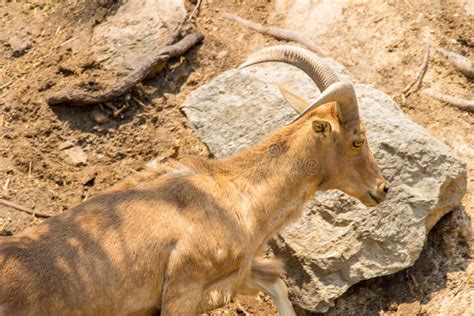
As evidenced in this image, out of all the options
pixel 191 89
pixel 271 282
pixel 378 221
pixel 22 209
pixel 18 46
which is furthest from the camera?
pixel 18 46

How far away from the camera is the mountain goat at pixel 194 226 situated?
8.22 meters

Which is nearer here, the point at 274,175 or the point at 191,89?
the point at 274,175

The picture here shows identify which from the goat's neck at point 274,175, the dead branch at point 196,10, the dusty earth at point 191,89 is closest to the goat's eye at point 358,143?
the goat's neck at point 274,175

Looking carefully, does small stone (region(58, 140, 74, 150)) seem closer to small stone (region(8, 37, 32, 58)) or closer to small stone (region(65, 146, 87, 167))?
small stone (region(65, 146, 87, 167))

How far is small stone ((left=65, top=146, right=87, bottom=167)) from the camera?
12023mm

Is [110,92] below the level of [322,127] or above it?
below

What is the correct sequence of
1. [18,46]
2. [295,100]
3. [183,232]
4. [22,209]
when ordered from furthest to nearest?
[18,46] < [22,209] < [295,100] < [183,232]

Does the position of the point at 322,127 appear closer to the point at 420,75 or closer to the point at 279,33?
the point at 420,75

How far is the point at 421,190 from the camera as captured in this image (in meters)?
10.3

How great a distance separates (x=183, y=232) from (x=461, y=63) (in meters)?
5.95

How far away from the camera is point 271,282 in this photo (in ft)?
31.7

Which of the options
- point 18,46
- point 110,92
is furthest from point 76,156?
point 18,46

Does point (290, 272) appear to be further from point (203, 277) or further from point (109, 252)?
point (109, 252)

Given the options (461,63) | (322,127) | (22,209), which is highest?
(322,127)
